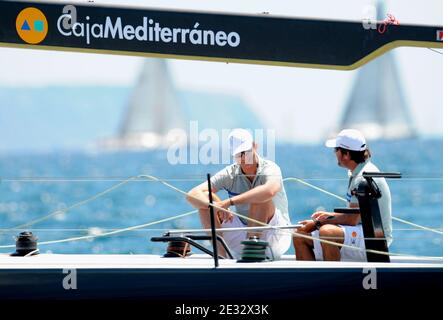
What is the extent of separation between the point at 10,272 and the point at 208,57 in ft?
5.49

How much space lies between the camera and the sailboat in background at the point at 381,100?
62062 mm

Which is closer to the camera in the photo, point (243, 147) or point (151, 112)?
point (243, 147)

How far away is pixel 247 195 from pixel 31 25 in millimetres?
1624

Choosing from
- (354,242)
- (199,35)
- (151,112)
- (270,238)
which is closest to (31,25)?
(199,35)

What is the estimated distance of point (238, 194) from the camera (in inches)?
297

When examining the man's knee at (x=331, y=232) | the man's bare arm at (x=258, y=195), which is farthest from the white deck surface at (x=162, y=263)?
the man's bare arm at (x=258, y=195)

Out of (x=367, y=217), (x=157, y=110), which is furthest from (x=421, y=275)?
(x=157, y=110)

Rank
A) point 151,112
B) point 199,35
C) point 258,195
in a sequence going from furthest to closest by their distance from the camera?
point 151,112
point 258,195
point 199,35

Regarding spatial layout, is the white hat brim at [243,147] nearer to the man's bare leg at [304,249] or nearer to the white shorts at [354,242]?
the man's bare leg at [304,249]

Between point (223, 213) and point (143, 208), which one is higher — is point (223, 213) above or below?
below

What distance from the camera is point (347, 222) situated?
7.07 meters

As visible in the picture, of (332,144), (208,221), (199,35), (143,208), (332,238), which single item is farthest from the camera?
(143,208)

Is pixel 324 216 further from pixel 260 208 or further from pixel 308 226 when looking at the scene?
pixel 260 208
